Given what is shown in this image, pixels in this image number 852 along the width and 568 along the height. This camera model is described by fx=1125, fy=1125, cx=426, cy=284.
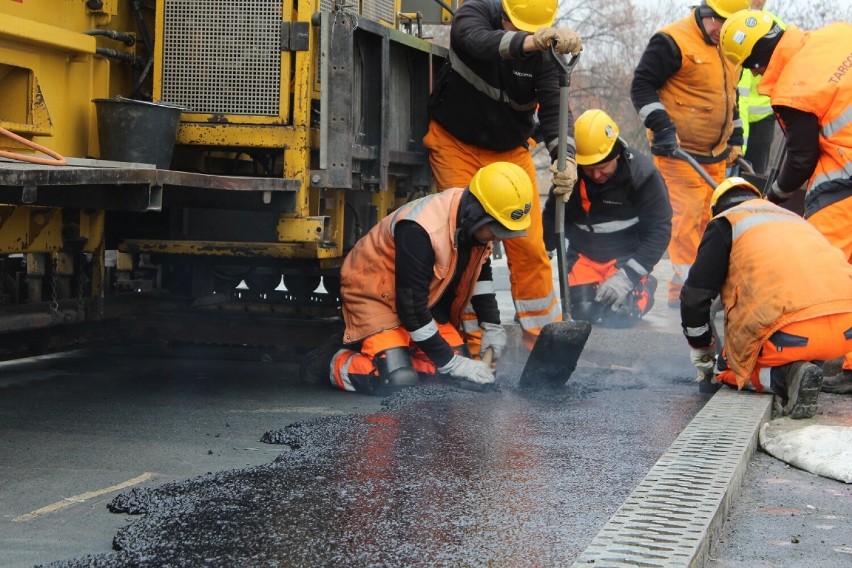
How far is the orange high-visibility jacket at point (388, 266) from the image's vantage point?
535 centimetres

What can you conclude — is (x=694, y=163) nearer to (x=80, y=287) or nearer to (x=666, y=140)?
(x=666, y=140)

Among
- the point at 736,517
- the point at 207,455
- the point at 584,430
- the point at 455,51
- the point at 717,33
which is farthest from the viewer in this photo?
the point at 717,33

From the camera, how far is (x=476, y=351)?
6082 mm

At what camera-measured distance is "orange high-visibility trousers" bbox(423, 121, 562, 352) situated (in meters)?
6.10

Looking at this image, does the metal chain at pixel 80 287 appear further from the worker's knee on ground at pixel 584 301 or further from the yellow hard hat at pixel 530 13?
the worker's knee on ground at pixel 584 301

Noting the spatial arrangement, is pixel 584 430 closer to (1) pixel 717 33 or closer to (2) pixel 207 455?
(2) pixel 207 455

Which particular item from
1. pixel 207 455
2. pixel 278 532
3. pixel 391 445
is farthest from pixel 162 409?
pixel 278 532

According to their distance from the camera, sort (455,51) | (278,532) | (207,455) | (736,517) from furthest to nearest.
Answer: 1. (455,51)
2. (207,455)
3. (736,517)
4. (278,532)

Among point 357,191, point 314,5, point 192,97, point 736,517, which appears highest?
point 314,5

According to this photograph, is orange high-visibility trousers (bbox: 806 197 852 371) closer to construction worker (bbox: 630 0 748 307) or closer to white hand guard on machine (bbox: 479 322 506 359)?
white hand guard on machine (bbox: 479 322 506 359)

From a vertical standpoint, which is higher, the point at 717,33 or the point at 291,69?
the point at 717,33

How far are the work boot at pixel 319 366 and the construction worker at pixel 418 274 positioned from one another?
0.33 ft

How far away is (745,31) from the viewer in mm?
5613

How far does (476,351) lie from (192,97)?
6.68 feet
